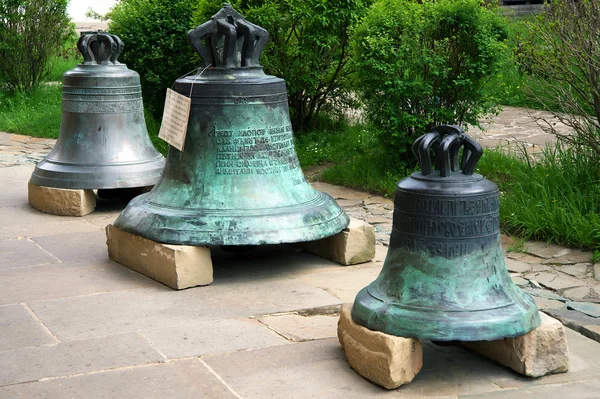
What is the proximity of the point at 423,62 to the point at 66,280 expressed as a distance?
137 inches

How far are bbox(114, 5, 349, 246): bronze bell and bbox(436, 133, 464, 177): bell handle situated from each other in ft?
4.70

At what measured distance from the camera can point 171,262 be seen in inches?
Result: 178

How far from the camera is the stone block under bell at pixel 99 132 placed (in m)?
6.32

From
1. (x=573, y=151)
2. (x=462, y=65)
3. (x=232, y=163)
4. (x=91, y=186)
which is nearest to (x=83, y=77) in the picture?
(x=91, y=186)

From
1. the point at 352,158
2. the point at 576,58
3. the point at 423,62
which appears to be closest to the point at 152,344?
the point at 576,58

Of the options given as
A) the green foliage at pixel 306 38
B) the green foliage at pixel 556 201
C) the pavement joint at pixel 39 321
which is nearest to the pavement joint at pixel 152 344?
the pavement joint at pixel 39 321

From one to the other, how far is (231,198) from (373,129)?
2.84 metres

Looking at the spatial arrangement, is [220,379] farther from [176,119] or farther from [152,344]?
[176,119]

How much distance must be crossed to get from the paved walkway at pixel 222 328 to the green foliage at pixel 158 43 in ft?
14.3

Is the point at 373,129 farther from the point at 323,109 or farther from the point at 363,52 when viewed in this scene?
the point at 323,109

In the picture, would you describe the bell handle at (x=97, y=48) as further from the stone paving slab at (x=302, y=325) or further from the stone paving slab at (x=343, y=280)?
the stone paving slab at (x=302, y=325)

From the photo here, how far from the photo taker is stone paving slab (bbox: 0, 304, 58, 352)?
3797mm

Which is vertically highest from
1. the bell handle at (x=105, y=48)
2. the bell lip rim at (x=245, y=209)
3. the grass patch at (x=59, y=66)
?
the bell handle at (x=105, y=48)

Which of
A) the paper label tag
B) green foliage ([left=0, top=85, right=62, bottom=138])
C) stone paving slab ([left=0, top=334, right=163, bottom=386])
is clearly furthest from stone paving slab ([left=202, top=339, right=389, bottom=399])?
green foliage ([left=0, top=85, right=62, bottom=138])
